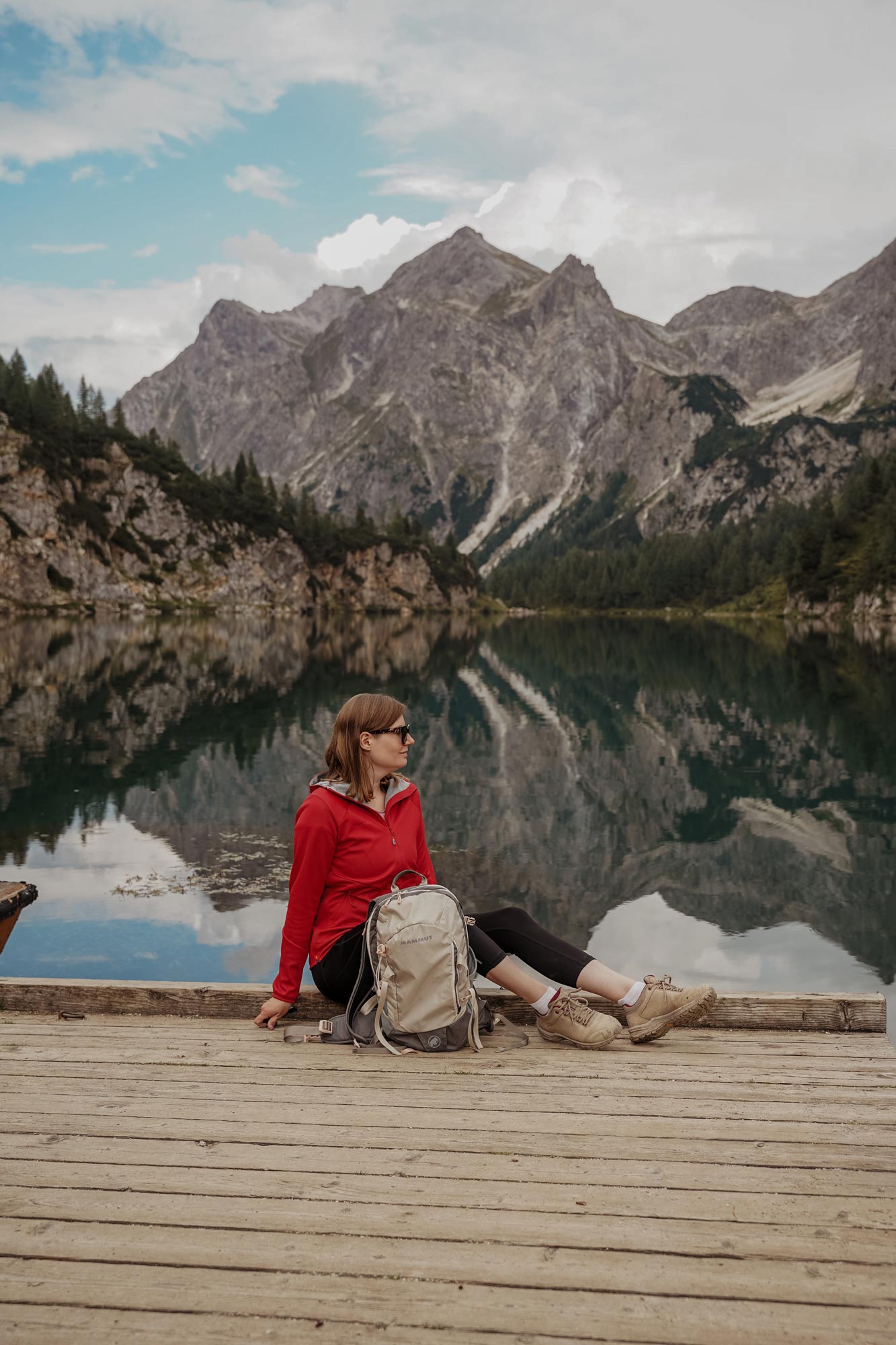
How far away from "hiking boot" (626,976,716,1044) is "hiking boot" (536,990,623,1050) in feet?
0.57

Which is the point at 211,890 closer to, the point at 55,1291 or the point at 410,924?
the point at 410,924

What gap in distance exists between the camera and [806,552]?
15962 cm

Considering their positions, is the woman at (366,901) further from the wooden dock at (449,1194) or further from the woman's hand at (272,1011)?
the wooden dock at (449,1194)

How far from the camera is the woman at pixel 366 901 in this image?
7.73m

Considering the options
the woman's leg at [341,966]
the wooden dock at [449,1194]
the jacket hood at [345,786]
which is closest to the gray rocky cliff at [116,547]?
the jacket hood at [345,786]

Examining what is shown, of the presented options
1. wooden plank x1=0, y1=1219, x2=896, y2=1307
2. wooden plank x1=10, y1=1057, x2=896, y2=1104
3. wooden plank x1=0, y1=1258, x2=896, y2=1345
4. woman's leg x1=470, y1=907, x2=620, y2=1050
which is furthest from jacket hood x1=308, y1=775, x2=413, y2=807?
wooden plank x1=0, y1=1258, x2=896, y2=1345

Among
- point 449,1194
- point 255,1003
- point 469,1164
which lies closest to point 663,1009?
point 469,1164

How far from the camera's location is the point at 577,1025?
759cm

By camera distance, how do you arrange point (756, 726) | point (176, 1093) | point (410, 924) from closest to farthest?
point (176, 1093) → point (410, 924) → point (756, 726)

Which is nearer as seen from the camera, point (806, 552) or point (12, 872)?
point (12, 872)

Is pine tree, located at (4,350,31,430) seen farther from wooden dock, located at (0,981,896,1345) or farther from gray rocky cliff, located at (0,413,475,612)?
wooden dock, located at (0,981,896,1345)

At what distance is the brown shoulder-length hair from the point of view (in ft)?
25.7

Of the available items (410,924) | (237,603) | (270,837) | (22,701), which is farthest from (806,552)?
(410,924)

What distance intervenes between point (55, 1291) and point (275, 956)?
1073 cm
